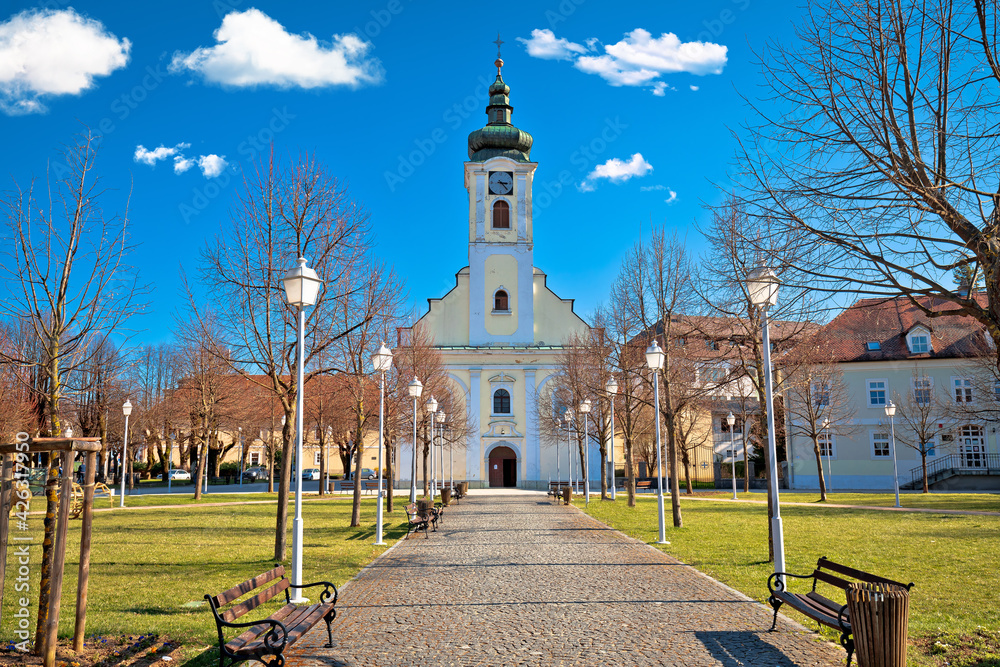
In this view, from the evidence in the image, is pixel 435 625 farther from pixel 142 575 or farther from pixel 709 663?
pixel 142 575

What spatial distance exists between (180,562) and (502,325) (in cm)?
3860

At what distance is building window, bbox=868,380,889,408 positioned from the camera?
46781 millimetres

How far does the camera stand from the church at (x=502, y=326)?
49.6 metres

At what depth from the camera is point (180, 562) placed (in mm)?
13328

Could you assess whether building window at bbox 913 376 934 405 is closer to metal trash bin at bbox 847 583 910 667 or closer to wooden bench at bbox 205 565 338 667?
metal trash bin at bbox 847 583 910 667

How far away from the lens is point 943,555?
13609mm

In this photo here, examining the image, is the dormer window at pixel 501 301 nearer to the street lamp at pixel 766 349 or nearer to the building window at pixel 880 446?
the building window at pixel 880 446

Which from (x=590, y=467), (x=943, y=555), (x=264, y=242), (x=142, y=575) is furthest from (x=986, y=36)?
(x=590, y=467)

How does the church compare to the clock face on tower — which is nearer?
the church

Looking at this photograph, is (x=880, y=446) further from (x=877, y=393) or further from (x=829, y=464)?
(x=877, y=393)

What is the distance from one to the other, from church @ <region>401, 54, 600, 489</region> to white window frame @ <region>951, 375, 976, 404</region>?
22332 millimetres

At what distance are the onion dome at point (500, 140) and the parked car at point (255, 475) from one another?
35.0m

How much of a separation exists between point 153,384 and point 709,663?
54.5 metres

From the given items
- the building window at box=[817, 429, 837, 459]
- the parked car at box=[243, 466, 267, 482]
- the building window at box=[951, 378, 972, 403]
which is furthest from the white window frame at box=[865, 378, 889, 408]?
the parked car at box=[243, 466, 267, 482]
